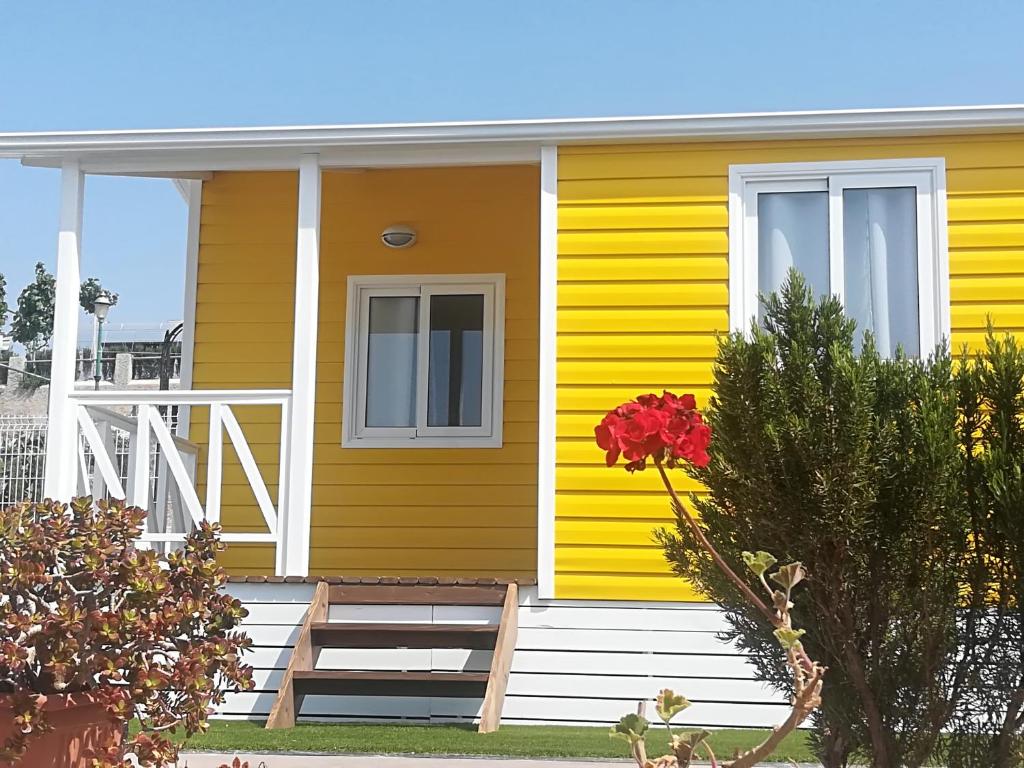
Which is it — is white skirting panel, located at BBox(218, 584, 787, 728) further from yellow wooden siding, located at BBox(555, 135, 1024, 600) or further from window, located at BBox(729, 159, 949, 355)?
window, located at BBox(729, 159, 949, 355)

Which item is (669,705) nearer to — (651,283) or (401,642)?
(401,642)

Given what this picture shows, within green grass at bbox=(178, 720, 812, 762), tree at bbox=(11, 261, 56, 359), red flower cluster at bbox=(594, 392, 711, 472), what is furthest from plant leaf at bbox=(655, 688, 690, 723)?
tree at bbox=(11, 261, 56, 359)

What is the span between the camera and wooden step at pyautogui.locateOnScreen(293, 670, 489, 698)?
19.0 feet

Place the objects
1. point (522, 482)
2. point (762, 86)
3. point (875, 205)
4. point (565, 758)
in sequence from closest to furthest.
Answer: point (565, 758)
point (875, 205)
point (522, 482)
point (762, 86)

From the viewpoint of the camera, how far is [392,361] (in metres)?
8.64

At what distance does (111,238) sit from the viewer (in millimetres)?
47031

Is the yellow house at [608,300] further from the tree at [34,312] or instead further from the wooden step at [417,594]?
the tree at [34,312]

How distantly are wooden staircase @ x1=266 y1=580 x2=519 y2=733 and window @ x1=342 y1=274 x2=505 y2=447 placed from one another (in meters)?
2.20

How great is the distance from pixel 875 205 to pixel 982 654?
13.3 ft

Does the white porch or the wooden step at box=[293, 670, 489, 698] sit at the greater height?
the white porch

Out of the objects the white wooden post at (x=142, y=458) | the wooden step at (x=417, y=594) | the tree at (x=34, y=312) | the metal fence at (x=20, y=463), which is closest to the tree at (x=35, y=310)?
the tree at (x=34, y=312)

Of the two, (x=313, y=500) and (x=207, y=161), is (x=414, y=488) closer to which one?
(x=313, y=500)

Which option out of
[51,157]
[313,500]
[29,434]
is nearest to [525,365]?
[313,500]

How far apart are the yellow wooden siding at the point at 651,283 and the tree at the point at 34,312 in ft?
216
